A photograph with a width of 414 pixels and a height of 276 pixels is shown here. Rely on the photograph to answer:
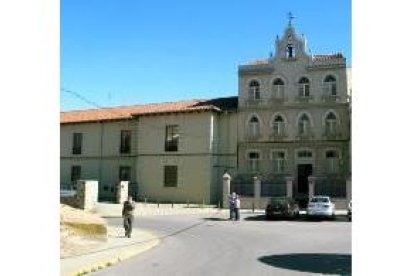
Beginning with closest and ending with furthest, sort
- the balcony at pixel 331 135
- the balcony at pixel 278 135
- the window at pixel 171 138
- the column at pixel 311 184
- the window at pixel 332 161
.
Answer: the column at pixel 311 184 < the window at pixel 332 161 < the balcony at pixel 331 135 < the balcony at pixel 278 135 < the window at pixel 171 138

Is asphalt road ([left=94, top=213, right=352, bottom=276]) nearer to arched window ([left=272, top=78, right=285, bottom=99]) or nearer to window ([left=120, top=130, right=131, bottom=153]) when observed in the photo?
arched window ([left=272, top=78, right=285, bottom=99])

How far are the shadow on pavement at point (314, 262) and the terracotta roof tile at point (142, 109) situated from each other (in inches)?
1062

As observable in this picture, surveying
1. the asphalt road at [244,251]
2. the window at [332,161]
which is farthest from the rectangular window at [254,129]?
the asphalt road at [244,251]

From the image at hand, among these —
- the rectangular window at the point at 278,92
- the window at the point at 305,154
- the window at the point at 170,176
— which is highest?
the rectangular window at the point at 278,92

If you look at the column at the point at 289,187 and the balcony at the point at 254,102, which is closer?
the column at the point at 289,187

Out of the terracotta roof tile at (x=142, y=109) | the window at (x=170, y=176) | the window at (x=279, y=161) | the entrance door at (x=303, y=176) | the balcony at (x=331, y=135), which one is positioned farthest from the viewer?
the terracotta roof tile at (x=142, y=109)

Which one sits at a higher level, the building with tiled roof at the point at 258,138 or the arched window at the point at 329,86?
the arched window at the point at 329,86

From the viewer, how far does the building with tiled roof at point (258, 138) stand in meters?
39.4

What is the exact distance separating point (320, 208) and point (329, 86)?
40.3 feet

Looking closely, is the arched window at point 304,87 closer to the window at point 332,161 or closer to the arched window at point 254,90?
the arched window at point 254,90
